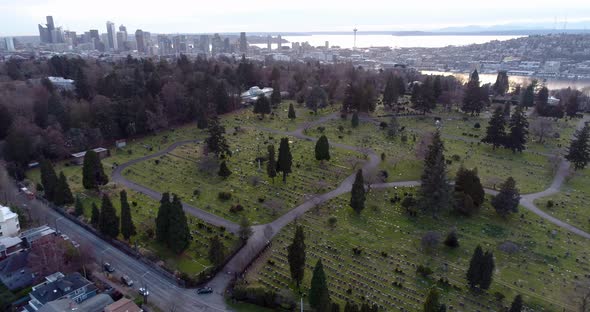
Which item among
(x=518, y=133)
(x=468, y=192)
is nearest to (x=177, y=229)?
(x=468, y=192)

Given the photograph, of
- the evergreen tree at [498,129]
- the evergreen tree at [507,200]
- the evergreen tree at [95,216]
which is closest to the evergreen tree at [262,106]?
the evergreen tree at [498,129]

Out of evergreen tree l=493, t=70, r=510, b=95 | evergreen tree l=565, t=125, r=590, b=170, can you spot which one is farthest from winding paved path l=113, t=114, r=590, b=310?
evergreen tree l=493, t=70, r=510, b=95

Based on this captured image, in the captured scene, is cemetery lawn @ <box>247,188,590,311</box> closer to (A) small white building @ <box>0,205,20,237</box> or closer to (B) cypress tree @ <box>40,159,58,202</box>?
(A) small white building @ <box>0,205,20,237</box>

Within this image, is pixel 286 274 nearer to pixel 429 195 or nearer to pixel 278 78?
pixel 429 195

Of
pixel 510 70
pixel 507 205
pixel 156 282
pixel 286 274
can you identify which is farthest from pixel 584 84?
pixel 156 282

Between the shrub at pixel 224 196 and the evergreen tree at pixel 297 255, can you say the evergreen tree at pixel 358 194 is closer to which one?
the evergreen tree at pixel 297 255

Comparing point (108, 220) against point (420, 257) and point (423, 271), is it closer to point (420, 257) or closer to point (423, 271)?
point (423, 271)
